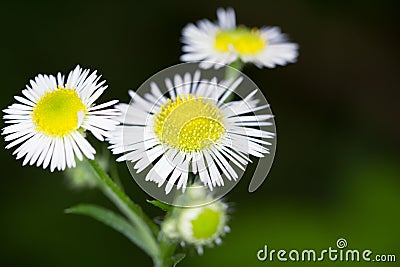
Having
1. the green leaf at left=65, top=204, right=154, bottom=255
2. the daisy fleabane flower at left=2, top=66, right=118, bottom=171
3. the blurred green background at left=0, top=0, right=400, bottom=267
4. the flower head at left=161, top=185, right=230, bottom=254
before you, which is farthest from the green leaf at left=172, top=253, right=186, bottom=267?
the blurred green background at left=0, top=0, right=400, bottom=267

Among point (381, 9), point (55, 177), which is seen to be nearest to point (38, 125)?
point (55, 177)

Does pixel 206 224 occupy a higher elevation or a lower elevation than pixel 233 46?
lower

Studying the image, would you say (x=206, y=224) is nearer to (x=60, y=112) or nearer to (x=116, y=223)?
(x=116, y=223)

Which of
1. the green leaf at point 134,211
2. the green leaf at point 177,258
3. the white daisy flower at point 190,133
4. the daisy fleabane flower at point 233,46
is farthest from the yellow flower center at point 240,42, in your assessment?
the green leaf at point 177,258

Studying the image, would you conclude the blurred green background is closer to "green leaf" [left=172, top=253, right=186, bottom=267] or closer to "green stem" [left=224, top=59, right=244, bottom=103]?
"green stem" [left=224, top=59, right=244, bottom=103]

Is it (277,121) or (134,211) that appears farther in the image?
(277,121)

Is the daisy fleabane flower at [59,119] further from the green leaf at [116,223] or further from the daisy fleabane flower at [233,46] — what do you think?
the daisy fleabane flower at [233,46]

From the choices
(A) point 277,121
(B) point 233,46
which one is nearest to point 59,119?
(B) point 233,46
